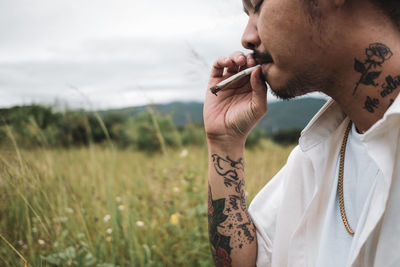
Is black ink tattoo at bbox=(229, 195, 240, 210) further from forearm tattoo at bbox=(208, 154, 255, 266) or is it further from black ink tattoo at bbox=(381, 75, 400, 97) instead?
black ink tattoo at bbox=(381, 75, 400, 97)

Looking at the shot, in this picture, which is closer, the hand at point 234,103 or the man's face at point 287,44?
the man's face at point 287,44

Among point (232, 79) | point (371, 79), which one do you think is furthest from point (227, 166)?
point (371, 79)

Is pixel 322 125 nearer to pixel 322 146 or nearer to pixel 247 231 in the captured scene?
pixel 322 146

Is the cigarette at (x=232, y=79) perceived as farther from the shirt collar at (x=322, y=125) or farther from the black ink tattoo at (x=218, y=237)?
the black ink tattoo at (x=218, y=237)

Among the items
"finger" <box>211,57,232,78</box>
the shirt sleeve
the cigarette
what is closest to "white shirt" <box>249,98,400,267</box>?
the shirt sleeve

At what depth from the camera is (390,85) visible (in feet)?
3.98

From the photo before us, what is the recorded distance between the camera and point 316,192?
1.37 metres

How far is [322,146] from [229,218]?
59 centimetres

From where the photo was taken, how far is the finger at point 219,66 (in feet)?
5.56

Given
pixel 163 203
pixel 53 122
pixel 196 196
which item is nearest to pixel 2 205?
pixel 163 203

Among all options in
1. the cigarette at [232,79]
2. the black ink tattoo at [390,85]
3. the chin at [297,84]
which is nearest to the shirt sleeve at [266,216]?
the chin at [297,84]

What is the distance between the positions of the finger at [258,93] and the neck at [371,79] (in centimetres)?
34

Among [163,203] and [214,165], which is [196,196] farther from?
[214,165]

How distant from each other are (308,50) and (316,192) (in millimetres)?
610
